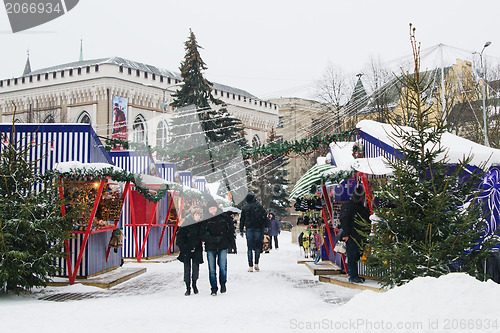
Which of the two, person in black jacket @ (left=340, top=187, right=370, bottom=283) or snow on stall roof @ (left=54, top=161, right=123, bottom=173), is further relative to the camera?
person in black jacket @ (left=340, top=187, right=370, bottom=283)

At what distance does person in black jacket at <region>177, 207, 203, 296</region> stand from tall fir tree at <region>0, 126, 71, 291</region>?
208 cm

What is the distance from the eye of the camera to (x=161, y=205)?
1866 centimetres

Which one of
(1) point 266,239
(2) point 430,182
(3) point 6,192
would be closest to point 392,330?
(2) point 430,182

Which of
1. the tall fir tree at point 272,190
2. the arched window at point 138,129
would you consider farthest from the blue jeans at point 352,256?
the arched window at point 138,129

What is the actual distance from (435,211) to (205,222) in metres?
4.23

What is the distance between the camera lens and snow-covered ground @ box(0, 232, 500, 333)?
5.84 metres

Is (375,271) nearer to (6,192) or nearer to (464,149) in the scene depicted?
(464,149)

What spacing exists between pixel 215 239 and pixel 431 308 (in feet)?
15.2

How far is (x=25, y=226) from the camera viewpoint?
8906mm

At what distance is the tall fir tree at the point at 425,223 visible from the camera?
24.2 feet

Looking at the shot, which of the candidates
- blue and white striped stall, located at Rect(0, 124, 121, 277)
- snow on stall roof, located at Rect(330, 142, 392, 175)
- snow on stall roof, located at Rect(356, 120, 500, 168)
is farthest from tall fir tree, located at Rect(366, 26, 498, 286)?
blue and white striped stall, located at Rect(0, 124, 121, 277)

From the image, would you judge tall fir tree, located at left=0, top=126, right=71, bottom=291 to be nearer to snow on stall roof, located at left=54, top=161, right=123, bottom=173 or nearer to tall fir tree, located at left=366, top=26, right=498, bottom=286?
snow on stall roof, located at left=54, top=161, right=123, bottom=173

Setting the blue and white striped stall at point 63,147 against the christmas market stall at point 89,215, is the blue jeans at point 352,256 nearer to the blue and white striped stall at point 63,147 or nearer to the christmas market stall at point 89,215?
the christmas market stall at point 89,215

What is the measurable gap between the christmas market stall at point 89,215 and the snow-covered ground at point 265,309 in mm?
860
